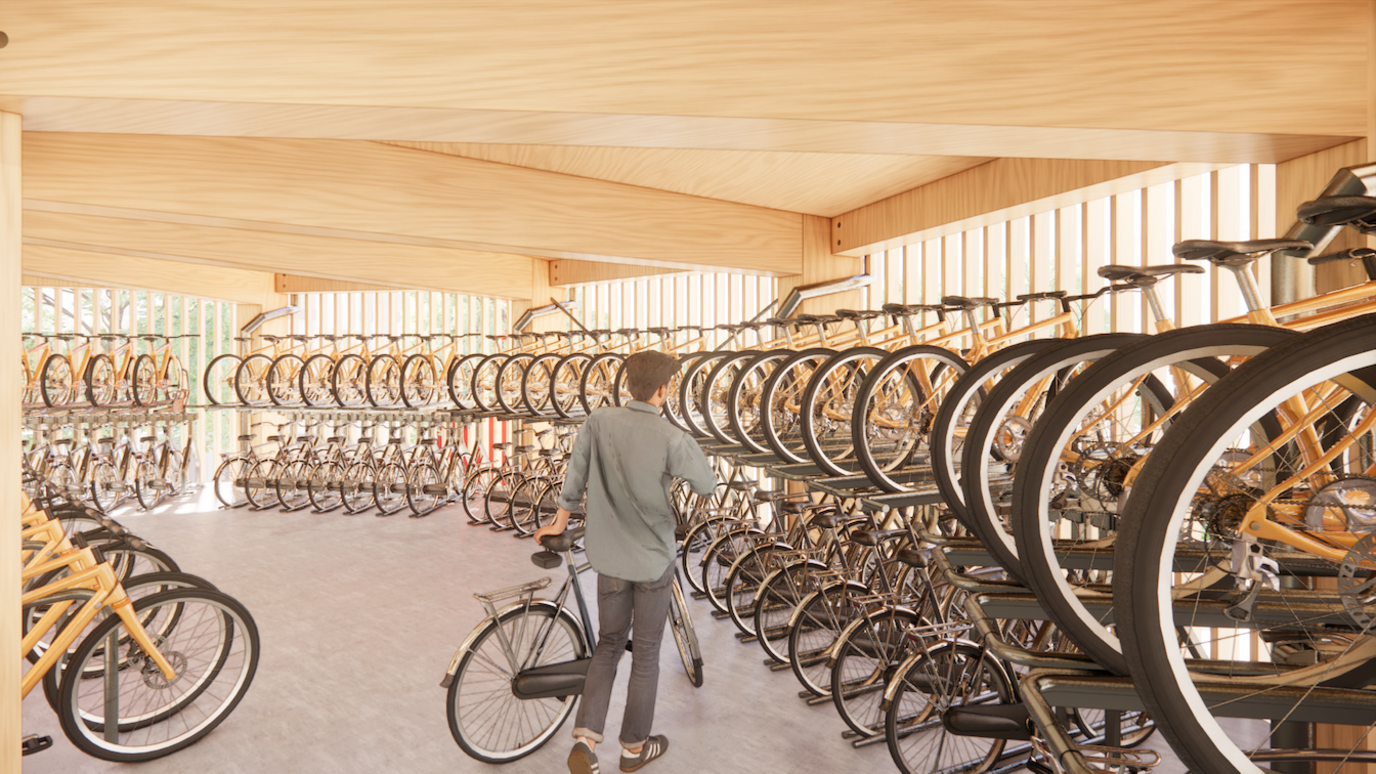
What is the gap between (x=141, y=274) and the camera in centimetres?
913

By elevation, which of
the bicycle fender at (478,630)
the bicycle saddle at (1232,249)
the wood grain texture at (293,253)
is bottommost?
the bicycle fender at (478,630)

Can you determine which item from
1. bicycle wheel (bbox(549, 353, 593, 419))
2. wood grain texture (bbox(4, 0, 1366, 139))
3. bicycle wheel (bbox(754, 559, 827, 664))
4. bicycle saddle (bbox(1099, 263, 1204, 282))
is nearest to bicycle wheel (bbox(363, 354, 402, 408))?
bicycle wheel (bbox(549, 353, 593, 419))

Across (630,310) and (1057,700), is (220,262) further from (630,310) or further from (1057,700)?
(1057,700)

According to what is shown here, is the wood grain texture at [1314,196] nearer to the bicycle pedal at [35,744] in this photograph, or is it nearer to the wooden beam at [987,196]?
the wooden beam at [987,196]

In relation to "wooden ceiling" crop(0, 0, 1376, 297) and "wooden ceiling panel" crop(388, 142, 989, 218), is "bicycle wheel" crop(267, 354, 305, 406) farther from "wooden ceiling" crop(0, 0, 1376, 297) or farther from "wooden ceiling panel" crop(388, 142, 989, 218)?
"wooden ceiling" crop(0, 0, 1376, 297)

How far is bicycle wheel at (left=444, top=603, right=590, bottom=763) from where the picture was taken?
3.39 metres

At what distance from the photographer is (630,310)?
10258 mm

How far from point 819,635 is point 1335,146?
340 centimetres

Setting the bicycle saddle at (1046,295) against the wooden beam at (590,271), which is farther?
the wooden beam at (590,271)

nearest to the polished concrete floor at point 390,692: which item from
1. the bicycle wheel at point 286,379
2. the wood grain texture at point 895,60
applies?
the wood grain texture at point 895,60

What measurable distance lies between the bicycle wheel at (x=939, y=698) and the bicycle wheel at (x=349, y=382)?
754 centimetres

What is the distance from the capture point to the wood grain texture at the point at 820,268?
593 cm

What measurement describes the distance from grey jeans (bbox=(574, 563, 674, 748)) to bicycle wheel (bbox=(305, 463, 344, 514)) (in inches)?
274

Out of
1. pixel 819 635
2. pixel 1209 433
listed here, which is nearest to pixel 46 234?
pixel 819 635
